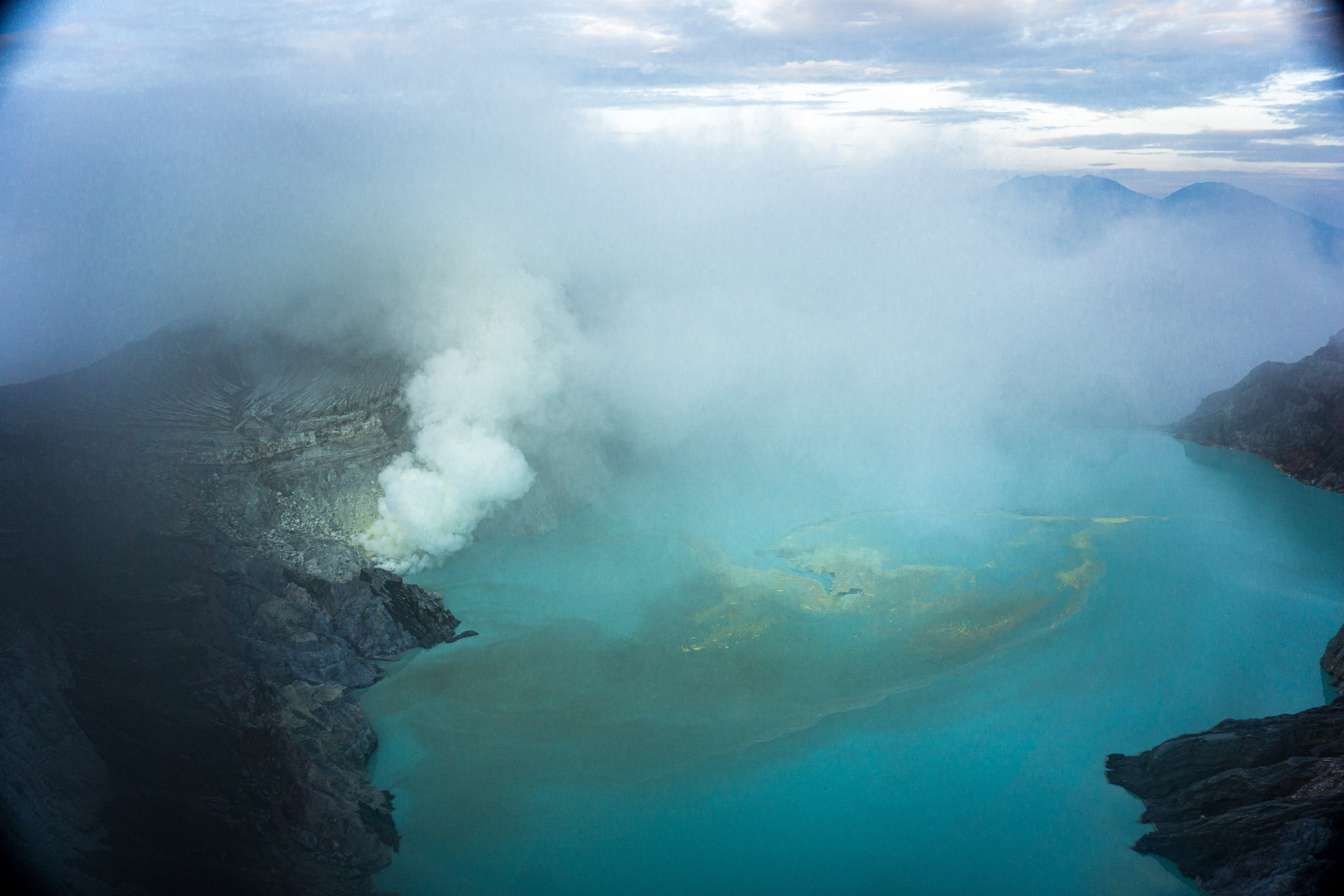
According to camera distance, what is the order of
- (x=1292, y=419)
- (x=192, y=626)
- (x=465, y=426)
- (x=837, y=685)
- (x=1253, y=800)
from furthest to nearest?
1. (x=1292, y=419)
2. (x=465, y=426)
3. (x=837, y=685)
4. (x=192, y=626)
5. (x=1253, y=800)

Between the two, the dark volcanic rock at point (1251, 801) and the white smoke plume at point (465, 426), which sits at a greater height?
the white smoke plume at point (465, 426)

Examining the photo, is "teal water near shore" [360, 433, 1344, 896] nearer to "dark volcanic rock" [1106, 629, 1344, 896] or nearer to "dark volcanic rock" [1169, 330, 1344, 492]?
"dark volcanic rock" [1106, 629, 1344, 896]

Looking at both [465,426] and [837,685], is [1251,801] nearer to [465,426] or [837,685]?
[837,685]

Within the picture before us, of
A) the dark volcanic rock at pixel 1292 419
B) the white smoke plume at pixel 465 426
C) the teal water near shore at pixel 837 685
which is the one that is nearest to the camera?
the teal water near shore at pixel 837 685

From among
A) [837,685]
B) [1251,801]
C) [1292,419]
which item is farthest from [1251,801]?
[1292,419]

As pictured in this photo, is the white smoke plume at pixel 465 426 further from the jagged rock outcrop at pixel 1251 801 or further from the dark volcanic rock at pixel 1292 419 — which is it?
the dark volcanic rock at pixel 1292 419

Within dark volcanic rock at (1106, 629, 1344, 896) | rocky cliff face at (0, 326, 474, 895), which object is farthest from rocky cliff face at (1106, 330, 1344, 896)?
rocky cliff face at (0, 326, 474, 895)

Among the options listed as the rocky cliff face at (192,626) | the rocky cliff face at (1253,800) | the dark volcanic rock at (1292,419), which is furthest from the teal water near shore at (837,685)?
the dark volcanic rock at (1292,419)
